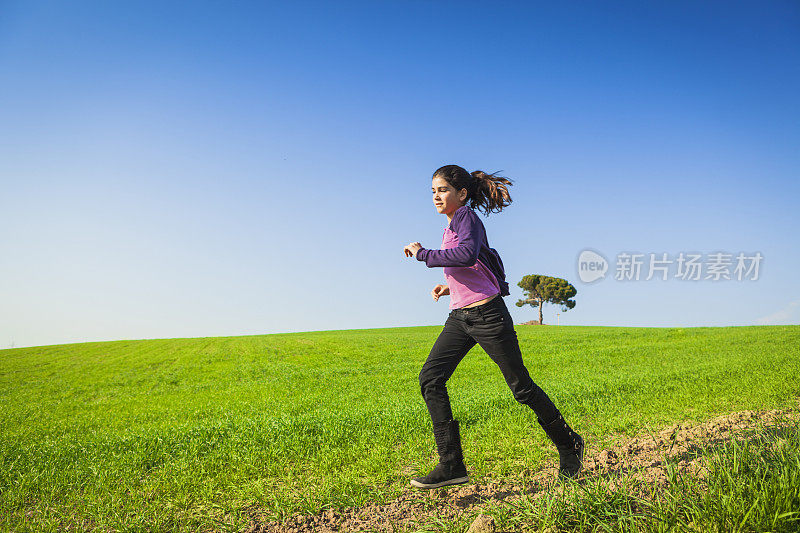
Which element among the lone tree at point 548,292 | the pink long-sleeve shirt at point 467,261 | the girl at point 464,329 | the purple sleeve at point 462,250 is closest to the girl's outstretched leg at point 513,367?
the girl at point 464,329

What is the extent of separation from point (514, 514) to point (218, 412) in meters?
9.05

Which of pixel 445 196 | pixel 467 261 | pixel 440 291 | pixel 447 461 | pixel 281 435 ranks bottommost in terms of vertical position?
pixel 281 435

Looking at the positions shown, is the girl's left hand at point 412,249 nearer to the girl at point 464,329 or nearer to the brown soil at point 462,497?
the girl at point 464,329

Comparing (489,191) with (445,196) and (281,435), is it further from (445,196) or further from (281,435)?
A: (281,435)

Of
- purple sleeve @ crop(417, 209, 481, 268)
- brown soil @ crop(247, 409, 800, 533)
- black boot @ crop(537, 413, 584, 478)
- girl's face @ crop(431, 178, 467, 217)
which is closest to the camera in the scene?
brown soil @ crop(247, 409, 800, 533)

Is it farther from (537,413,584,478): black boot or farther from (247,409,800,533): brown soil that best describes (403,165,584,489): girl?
(247,409,800,533): brown soil

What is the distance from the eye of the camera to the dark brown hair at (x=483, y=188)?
14.4ft

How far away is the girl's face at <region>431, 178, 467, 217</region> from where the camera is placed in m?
4.22

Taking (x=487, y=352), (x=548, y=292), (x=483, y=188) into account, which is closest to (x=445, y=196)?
(x=483, y=188)

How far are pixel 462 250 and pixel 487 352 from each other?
2.88 feet

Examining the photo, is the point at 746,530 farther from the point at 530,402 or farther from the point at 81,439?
the point at 81,439

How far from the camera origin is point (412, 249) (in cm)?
405

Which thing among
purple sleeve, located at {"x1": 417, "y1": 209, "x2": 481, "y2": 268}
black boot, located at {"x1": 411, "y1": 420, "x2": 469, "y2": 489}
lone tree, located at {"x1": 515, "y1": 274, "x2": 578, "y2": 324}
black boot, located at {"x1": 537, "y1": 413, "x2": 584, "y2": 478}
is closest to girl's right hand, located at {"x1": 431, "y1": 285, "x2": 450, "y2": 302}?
purple sleeve, located at {"x1": 417, "y1": 209, "x2": 481, "y2": 268}

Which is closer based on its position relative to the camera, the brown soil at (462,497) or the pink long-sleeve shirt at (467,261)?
the brown soil at (462,497)
